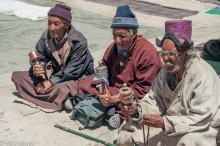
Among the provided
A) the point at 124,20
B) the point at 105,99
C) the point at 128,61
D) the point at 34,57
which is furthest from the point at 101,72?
the point at 34,57

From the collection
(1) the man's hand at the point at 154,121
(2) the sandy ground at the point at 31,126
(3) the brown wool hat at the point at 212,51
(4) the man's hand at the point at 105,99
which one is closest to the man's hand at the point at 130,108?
(1) the man's hand at the point at 154,121

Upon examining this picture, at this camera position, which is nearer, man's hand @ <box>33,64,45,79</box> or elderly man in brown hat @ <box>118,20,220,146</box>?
elderly man in brown hat @ <box>118,20,220,146</box>

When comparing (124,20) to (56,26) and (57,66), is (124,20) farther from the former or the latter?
(57,66)

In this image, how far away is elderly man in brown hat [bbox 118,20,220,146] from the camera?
340 centimetres

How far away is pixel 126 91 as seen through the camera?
3.47 meters

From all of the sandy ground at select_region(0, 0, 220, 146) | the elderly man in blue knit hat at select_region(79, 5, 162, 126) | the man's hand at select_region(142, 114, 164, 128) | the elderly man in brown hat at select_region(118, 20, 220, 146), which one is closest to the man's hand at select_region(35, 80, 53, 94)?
the sandy ground at select_region(0, 0, 220, 146)

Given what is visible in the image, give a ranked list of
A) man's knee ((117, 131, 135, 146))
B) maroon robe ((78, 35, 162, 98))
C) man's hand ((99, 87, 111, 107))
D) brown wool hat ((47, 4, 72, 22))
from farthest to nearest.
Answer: brown wool hat ((47, 4, 72, 22)) < maroon robe ((78, 35, 162, 98)) < man's hand ((99, 87, 111, 107)) < man's knee ((117, 131, 135, 146))

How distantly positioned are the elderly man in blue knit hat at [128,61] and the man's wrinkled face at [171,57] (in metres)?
1.01

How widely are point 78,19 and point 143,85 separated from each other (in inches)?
199

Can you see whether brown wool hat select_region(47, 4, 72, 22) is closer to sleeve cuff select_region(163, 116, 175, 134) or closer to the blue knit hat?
the blue knit hat

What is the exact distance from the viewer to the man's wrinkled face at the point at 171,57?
3.45m

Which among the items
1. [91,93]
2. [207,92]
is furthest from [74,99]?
[207,92]

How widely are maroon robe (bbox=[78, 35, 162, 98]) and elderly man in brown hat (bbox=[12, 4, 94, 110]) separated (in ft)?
1.62

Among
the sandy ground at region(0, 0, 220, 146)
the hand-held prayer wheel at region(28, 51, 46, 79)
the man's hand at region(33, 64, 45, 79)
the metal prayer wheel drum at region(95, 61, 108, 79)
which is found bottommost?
the sandy ground at region(0, 0, 220, 146)
